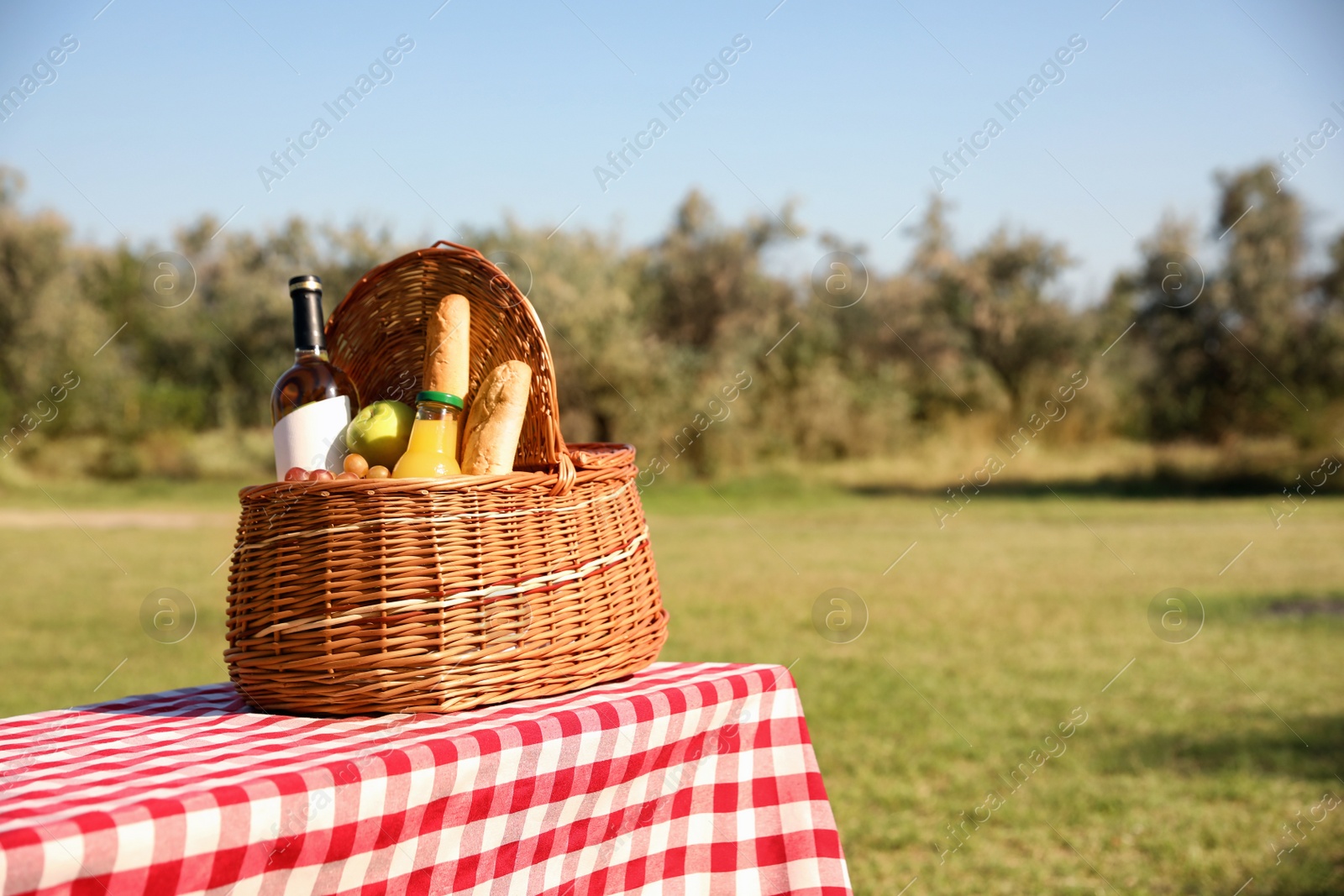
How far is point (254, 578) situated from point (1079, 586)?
29.4 feet

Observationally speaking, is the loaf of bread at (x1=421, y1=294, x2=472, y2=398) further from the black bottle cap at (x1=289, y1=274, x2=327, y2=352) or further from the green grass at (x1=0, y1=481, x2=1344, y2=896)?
the green grass at (x1=0, y1=481, x2=1344, y2=896)

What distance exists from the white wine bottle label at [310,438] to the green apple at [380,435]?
0.10 feet

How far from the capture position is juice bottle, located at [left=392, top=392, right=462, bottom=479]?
151cm

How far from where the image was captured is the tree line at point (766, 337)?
1992 cm

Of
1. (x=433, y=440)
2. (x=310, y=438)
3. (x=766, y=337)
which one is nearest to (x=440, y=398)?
(x=433, y=440)

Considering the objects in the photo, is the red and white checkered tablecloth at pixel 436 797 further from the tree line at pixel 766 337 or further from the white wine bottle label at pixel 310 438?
the tree line at pixel 766 337

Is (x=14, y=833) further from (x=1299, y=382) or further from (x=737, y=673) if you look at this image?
(x=1299, y=382)

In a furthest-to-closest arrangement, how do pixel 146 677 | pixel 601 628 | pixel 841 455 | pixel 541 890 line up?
pixel 841 455 → pixel 146 677 → pixel 601 628 → pixel 541 890

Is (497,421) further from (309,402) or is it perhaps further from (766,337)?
(766,337)

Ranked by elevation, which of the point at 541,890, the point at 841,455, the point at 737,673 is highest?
the point at 841,455

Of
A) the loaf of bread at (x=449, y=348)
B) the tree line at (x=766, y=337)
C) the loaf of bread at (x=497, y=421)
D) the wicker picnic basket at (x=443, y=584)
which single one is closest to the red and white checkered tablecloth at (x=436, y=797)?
the wicker picnic basket at (x=443, y=584)

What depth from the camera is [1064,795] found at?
4328 mm

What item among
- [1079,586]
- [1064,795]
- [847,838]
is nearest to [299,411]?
[847,838]

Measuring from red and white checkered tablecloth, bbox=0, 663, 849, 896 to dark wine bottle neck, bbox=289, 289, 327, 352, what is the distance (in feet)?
1.85
